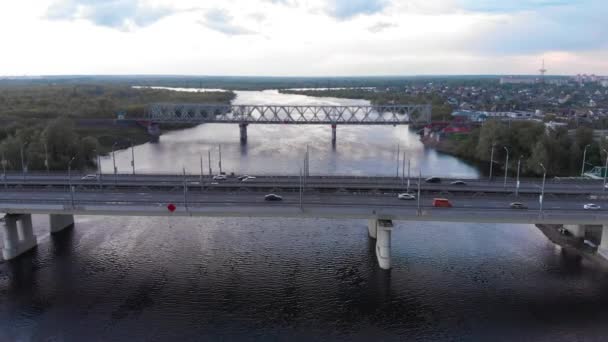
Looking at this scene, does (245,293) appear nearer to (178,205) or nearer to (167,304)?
(167,304)

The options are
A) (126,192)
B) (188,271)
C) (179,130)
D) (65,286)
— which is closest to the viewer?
Answer: (65,286)

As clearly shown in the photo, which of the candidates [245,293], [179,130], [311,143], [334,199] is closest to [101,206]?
[245,293]

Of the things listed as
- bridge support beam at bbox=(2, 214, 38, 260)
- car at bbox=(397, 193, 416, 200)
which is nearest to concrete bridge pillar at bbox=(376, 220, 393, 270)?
car at bbox=(397, 193, 416, 200)

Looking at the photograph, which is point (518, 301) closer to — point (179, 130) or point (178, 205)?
point (178, 205)

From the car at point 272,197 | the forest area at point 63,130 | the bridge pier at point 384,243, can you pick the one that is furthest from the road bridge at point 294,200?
the forest area at point 63,130

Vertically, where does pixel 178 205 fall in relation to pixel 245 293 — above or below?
above

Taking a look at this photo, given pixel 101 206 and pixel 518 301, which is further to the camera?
pixel 101 206

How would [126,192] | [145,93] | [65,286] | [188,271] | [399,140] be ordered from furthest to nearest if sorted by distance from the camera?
1. [145,93]
2. [399,140]
3. [126,192]
4. [188,271]
5. [65,286]
